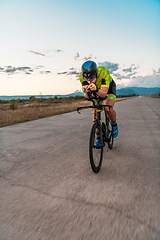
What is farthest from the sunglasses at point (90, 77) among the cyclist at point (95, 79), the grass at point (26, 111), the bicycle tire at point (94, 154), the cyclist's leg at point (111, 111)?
the grass at point (26, 111)

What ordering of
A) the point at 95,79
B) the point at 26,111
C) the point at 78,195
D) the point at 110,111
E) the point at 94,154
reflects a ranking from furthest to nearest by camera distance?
the point at 26,111 → the point at 110,111 → the point at 95,79 → the point at 94,154 → the point at 78,195

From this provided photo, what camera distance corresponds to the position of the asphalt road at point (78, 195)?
1817mm

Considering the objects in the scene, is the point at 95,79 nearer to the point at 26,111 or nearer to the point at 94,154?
the point at 94,154

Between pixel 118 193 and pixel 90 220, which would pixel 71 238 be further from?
pixel 118 193

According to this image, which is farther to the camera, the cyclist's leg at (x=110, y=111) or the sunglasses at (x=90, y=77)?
the cyclist's leg at (x=110, y=111)

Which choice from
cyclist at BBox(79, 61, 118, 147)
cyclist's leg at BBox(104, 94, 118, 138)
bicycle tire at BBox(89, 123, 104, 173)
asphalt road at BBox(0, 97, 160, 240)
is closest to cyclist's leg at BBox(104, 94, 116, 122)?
cyclist's leg at BBox(104, 94, 118, 138)

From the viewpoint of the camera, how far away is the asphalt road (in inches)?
71.5

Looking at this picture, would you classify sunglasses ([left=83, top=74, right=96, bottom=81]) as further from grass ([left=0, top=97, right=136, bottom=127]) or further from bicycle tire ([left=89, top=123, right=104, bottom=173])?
grass ([left=0, top=97, right=136, bottom=127])

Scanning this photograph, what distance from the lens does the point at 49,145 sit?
5184 millimetres

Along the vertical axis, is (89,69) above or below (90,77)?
above

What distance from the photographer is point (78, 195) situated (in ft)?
8.20

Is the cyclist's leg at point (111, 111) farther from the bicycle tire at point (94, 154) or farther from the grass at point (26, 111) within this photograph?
the grass at point (26, 111)

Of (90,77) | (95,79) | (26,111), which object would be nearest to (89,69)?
(90,77)

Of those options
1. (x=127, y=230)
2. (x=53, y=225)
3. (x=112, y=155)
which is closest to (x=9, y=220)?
(x=53, y=225)
